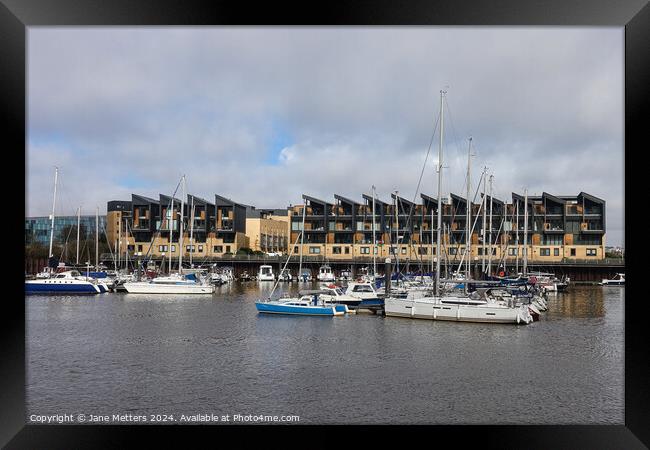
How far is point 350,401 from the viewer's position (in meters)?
12.5

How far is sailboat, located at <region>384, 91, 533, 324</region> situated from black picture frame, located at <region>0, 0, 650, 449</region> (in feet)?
60.5

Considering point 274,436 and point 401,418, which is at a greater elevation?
point 274,436

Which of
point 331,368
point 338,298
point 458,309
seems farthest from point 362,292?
point 331,368

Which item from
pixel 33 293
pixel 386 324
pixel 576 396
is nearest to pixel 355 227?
pixel 33 293

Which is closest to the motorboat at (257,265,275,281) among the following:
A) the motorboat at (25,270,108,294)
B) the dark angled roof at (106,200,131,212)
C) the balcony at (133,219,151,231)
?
the balcony at (133,219,151,231)

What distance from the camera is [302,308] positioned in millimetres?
28219

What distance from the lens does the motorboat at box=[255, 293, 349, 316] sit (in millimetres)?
28234

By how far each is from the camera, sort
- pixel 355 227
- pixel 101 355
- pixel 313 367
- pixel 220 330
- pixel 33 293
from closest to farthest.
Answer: pixel 313 367 → pixel 101 355 → pixel 220 330 → pixel 33 293 → pixel 355 227

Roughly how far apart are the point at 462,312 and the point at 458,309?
197mm

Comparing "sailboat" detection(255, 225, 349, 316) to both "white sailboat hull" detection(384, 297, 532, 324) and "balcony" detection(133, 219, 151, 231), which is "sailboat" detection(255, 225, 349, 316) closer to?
"white sailboat hull" detection(384, 297, 532, 324)

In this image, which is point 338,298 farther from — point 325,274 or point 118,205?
point 118,205
